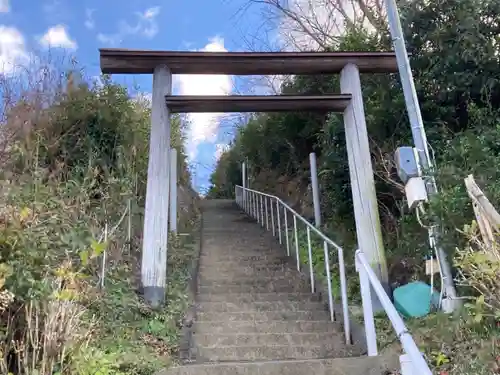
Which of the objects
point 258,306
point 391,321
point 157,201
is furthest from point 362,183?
point 391,321

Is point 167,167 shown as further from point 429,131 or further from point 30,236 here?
point 429,131

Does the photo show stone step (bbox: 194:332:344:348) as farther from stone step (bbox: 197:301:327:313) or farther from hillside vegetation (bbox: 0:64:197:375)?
stone step (bbox: 197:301:327:313)

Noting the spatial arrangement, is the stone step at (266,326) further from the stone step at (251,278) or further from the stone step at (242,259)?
the stone step at (242,259)

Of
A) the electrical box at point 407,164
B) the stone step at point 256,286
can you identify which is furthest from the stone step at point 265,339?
the electrical box at point 407,164

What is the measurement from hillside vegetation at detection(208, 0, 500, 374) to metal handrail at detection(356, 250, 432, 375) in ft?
1.57

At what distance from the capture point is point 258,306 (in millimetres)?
5941

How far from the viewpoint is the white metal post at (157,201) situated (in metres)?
5.51

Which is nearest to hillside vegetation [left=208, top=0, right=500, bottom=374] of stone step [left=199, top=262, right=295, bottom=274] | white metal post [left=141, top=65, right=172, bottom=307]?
stone step [left=199, top=262, right=295, bottom=274]

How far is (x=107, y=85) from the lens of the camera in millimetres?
7805

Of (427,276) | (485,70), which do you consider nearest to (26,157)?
(427,276)

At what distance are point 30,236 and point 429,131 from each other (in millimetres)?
5158

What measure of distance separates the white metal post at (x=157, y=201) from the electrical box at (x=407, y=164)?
105 inches

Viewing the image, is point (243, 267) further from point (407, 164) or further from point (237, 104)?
point (407, 164)

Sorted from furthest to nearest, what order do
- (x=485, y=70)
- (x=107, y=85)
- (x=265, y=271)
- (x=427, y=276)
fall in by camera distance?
(x=107, y=85)
(x=265, y=271)
(x=485, y=70)
(x=427, y=276)
